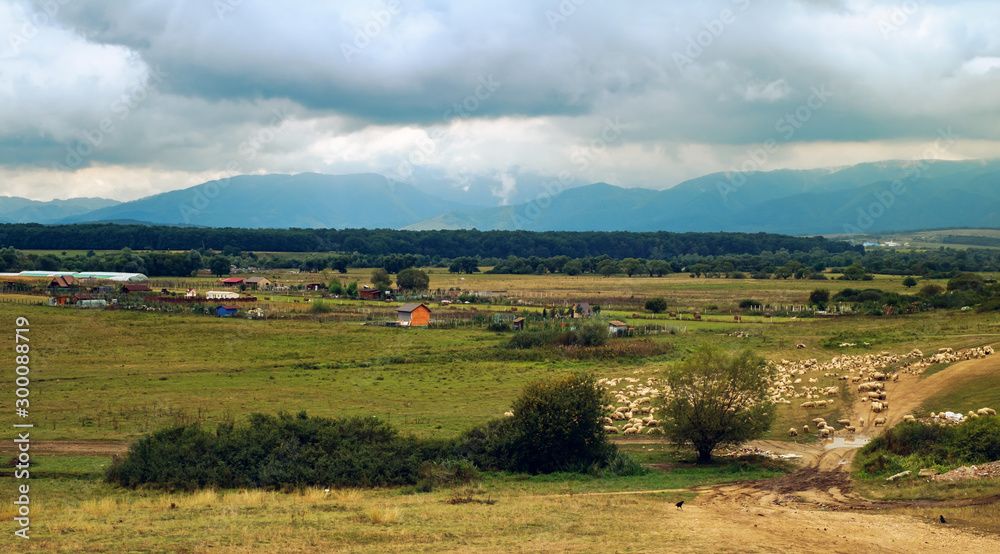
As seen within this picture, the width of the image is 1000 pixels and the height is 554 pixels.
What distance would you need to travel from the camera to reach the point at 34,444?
2511 cm

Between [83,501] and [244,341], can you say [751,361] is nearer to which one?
[83,501]

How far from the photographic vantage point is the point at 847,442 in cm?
2766

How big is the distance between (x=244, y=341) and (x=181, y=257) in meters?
89.7

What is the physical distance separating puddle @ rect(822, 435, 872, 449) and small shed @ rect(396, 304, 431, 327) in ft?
155

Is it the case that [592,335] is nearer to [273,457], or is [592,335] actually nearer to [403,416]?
[403,416]

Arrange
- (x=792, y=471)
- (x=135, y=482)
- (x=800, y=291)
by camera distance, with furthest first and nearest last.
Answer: (x=800, y=291) < (x=792, y=471) < (x=135, y=482)

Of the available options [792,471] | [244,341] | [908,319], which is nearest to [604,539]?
[792,471]

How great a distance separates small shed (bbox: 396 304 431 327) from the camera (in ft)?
231

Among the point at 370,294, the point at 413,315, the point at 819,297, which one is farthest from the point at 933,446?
the point at 370,294

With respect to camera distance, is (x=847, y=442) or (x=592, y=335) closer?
(x=847, y=442)

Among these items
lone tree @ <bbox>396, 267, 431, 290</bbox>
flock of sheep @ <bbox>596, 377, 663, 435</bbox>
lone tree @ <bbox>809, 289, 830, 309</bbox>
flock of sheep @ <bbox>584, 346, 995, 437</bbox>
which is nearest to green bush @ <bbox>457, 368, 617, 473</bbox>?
flock of sheep @ <bbox>596, 377, 663, 435</bbox>

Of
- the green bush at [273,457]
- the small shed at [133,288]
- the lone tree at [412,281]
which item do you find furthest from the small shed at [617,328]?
the small shed at [133,288]

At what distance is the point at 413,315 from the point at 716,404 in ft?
157

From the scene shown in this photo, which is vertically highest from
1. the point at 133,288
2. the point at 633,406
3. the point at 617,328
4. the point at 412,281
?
the point at 412,281
